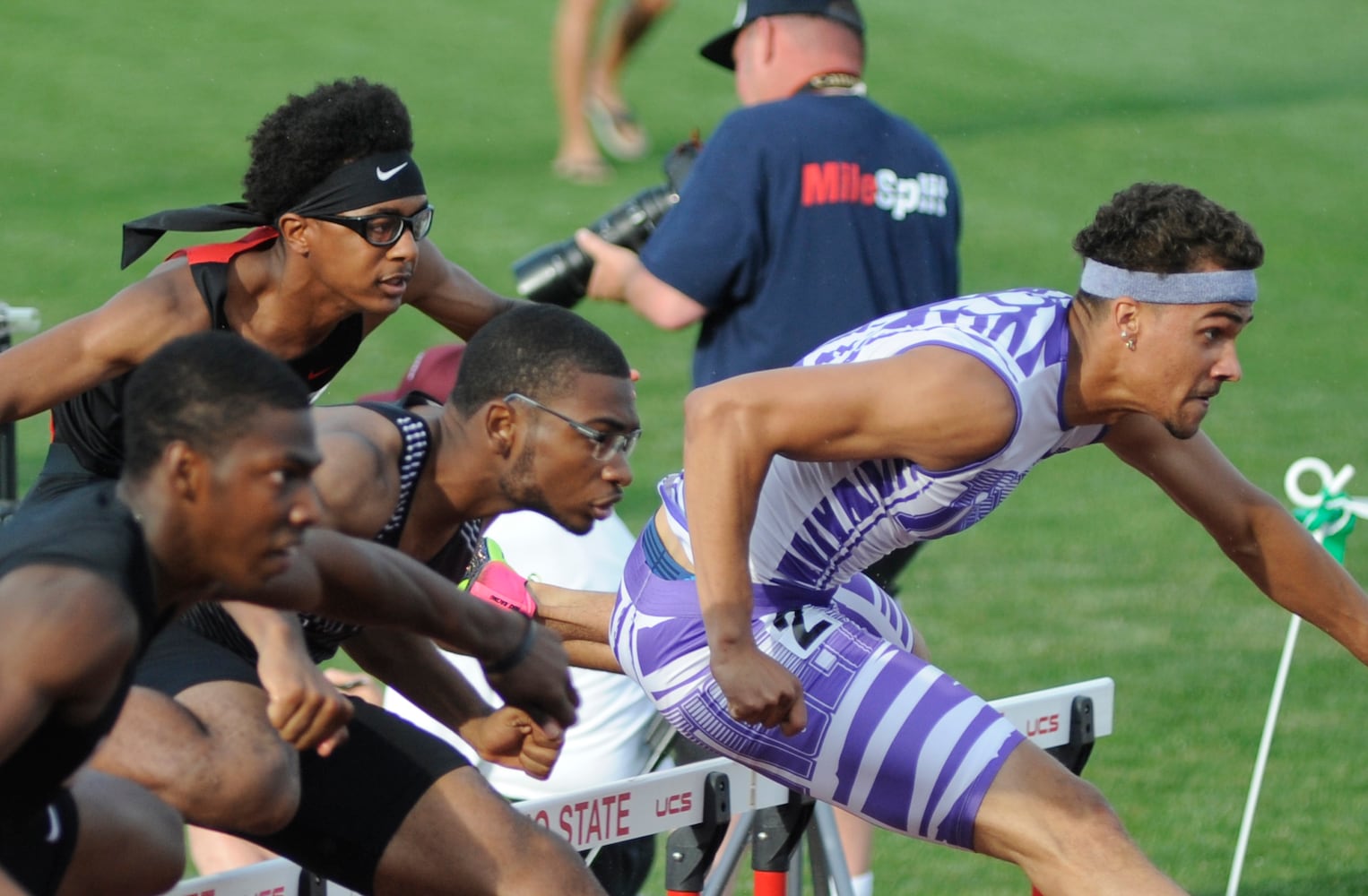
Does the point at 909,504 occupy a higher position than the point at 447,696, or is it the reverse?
the point at 909,504

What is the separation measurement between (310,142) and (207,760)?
173cm

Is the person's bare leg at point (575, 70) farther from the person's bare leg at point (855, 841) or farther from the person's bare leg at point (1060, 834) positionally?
the person's bare leg at point (1060, 834)

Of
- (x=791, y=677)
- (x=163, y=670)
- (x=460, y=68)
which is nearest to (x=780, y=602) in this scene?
(x=791, y=677)

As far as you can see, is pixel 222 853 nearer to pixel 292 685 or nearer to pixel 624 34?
pixel 292 685

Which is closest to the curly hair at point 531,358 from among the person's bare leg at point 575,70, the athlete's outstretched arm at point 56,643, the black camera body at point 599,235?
the athlete's outstretched arm at point 56,643

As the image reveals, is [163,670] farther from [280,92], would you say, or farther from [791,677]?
[280,92]

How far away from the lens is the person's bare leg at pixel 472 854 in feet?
12.2

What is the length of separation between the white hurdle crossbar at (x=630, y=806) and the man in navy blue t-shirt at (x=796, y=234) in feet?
3.70

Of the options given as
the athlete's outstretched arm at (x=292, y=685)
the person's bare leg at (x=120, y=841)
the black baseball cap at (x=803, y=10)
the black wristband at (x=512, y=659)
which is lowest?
the person's bare leg at (x=120, y=841)

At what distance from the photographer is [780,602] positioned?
4207mm

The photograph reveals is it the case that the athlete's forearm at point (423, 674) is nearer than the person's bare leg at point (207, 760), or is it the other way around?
the person's bare leg at point (207, 760)

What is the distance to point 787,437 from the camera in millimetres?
3848

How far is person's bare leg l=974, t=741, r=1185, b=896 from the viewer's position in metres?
3.80

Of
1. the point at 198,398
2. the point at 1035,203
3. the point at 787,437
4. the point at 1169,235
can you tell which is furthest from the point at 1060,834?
the point at 1035,203
